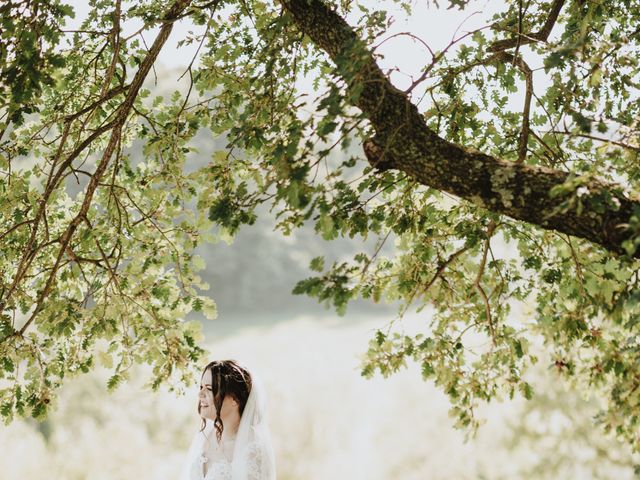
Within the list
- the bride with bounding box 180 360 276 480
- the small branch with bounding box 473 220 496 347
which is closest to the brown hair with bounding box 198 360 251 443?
the bride with bounding box 180 360 276 480

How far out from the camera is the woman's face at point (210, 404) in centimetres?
453

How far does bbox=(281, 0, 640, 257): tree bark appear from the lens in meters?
2.51

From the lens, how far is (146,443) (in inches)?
651

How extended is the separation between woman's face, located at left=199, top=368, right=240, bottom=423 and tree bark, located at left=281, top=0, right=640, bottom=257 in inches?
85.8

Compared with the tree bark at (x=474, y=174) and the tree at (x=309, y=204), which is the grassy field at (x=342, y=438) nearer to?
the tree at (x=309, y=204)

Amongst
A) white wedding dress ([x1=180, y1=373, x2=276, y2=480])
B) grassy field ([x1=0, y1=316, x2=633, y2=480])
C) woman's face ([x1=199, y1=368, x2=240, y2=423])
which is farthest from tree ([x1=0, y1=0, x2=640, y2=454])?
grassy field ([x1=0, y1=316, x2=633, y2=480])

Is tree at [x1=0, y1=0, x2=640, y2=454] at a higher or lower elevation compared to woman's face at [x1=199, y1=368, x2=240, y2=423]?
higher

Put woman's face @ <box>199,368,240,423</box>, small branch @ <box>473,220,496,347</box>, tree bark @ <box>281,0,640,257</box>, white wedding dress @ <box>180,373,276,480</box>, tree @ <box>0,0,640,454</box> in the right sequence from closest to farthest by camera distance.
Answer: tree bark @ <box>281,0,640,257</box> < tree @ <box>0,0,640,454</box> < small branch @ <box>473,220,496,347</box> < white wedding dress @ <box>180,373,276,480</box> < woman's face @ <box>199,368,240,423</box>

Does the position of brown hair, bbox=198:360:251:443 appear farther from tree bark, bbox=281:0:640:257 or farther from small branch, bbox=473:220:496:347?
tree bark, bbox=281:0:640:257

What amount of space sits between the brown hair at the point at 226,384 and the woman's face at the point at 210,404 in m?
0.02

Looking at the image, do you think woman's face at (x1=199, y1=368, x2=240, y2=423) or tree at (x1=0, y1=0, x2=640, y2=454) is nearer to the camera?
tree at (x1=0, y1=0, x2=640, y2=454)

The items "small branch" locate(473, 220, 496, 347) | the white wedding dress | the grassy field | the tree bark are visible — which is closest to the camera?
the tree bark

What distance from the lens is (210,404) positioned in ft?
15.0

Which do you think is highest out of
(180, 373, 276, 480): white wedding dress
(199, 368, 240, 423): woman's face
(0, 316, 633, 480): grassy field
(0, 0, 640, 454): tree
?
(0, 316, 633, 480): grassy field
